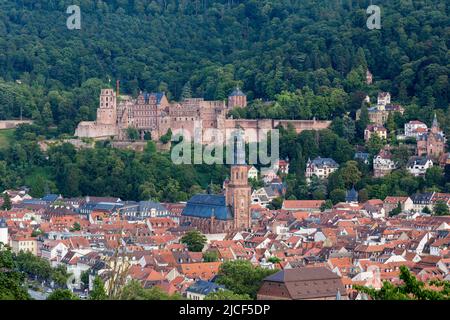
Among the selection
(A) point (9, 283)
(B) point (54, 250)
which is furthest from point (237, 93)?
(A) point (9, 283)

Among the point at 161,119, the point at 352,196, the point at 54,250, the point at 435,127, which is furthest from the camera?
the point at 161,119

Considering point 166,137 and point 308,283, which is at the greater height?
point 166,137

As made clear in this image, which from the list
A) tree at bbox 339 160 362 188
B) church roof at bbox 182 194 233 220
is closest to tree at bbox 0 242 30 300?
church roof at bbox 182 194 233 220

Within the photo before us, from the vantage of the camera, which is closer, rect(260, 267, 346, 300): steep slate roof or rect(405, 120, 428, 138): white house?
rect(260, 267, 346, 300): steep slate roof

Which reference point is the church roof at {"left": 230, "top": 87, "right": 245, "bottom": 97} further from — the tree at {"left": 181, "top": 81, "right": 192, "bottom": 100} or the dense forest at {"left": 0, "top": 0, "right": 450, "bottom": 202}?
the tree at {"left": 181, "top": 81, "right": 192, "bottom": 100}

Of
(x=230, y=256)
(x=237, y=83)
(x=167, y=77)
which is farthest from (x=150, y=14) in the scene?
(x=230, y=256)

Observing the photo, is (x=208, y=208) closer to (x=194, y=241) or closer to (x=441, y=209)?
(x=194, y=241)
